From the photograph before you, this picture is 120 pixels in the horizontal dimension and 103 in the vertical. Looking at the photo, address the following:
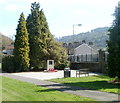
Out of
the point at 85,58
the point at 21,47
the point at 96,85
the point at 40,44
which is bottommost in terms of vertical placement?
the point at 96,85

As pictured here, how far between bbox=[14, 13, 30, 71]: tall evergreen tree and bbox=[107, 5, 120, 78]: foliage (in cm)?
1705

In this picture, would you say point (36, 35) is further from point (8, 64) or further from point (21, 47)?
point (8, 64)

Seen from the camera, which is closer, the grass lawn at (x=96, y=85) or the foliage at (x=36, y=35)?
the grass lawn at (x=96, y=85)

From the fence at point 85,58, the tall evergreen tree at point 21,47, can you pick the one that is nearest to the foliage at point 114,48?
the fence at point 85,58

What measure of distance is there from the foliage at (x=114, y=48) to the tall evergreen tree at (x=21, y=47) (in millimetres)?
17045

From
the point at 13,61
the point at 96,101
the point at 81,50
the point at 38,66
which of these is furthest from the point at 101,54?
the point at 81,50

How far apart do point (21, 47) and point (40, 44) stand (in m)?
3.43

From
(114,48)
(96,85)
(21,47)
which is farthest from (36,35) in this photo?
(96,85)

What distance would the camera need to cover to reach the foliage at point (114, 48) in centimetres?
1437

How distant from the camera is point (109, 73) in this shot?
15078mm

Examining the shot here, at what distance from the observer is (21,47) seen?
2980 cm

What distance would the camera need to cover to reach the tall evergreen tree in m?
29.4

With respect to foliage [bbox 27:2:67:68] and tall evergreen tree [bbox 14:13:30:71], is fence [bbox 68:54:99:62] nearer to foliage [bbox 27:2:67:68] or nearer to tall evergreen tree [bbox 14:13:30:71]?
foliage [bbox 27:2:67:68]

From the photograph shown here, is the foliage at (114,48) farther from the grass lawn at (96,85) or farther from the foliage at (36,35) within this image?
the foliage at (36,35)
